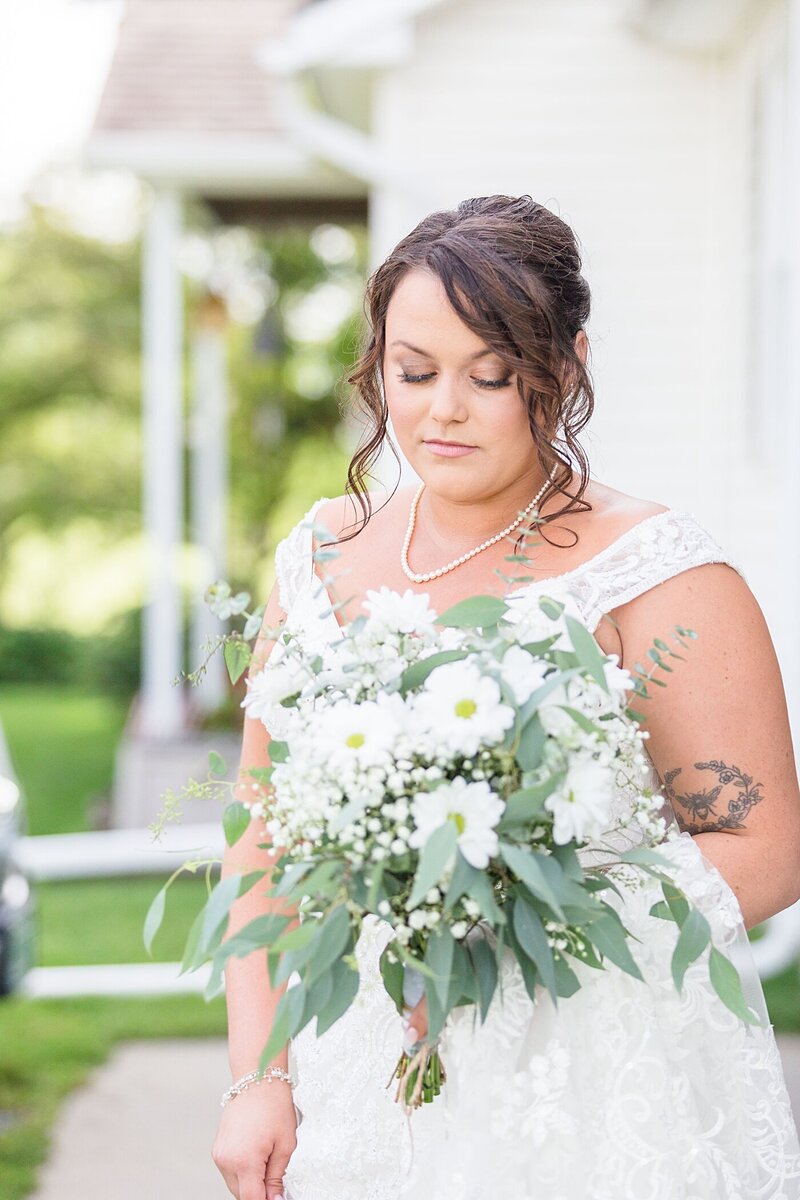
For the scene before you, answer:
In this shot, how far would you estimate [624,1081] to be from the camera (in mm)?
1711

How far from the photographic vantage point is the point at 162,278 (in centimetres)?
931

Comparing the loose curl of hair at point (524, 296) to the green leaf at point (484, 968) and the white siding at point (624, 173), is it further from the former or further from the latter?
the white siding at point (624, 173)

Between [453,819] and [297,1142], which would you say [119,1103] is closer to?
[297,1142]

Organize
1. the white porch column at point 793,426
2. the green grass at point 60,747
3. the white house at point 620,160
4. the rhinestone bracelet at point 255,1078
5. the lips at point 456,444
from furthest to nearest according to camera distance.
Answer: the green grass at point 60,747, the white house at point 620,160, the white porch column at point 793,426, the rhinestone bracelet at point 255,1078, the lips at point 456,444

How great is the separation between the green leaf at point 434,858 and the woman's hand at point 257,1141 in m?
0.72

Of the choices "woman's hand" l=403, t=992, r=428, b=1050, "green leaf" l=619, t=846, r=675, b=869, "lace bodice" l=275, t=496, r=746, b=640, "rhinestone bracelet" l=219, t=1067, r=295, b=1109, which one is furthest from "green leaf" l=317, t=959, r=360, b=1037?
"rhinestone bracelet" l=219, t=1067, r=295, b=1109

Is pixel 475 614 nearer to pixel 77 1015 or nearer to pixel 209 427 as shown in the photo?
pixel 77 1015

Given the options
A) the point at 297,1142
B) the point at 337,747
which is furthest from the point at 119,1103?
the point at 337,747

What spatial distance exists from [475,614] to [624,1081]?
22.6 inches

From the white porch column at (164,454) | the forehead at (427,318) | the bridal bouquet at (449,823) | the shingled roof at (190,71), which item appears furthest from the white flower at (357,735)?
the shingled roof at (190,71)

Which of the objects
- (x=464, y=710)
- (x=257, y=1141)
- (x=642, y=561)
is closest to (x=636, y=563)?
(x=642, y=561)

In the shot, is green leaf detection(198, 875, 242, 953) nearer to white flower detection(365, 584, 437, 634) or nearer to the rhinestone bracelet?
white flower detection(365, 584, 437, 634)

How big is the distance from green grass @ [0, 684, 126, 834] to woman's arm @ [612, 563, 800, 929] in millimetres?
8149

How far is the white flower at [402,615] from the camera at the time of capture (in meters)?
1.64
